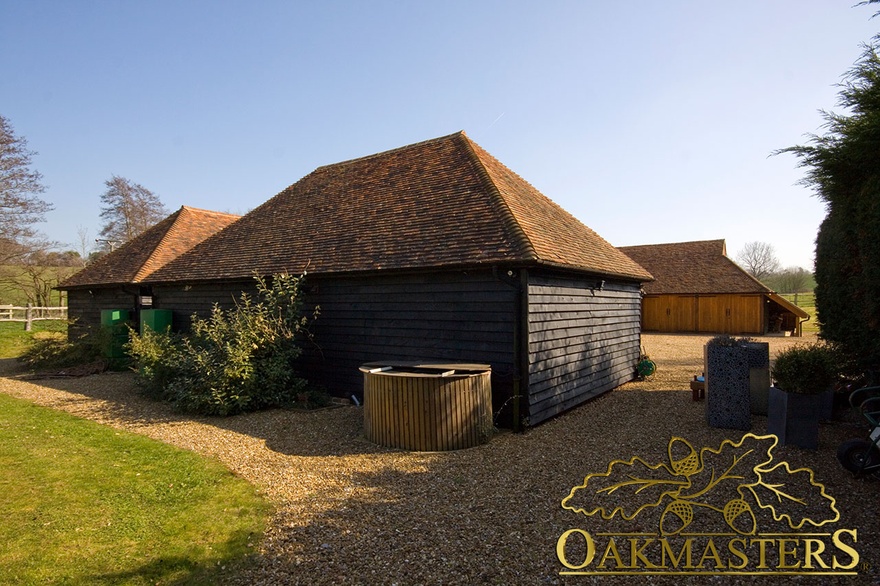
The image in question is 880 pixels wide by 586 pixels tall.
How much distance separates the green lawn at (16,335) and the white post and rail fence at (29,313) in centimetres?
33

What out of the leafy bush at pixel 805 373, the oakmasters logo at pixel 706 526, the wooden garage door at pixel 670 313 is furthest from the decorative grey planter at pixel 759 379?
the wooden garage door at pixel 670 313

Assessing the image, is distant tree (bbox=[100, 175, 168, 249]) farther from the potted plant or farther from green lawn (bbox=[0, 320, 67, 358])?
the potted plant

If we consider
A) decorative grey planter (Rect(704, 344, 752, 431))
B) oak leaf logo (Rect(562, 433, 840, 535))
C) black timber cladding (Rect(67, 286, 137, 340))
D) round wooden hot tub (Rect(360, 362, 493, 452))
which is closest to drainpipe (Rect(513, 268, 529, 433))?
round wooden hot tub (Rect(360, 362, 493, 452))

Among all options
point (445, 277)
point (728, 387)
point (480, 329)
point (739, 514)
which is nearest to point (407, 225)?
point (445, 277)

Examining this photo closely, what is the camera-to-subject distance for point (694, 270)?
28.1 m

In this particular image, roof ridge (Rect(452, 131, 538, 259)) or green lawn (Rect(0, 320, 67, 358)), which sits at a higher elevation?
roof ridge (Rect(452, 131, 538, 259))

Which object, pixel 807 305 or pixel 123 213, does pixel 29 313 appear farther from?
pixel 807 305

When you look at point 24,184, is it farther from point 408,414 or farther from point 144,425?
point 408,414

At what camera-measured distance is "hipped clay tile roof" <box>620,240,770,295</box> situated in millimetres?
26312

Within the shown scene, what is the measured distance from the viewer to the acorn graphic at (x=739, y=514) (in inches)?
124

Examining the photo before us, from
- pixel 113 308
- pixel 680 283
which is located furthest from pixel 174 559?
pixel 680 283

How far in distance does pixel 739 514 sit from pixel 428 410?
158 inches

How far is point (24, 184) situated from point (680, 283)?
120 ft

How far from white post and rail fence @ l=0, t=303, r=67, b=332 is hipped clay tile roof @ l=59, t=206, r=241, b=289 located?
32.8 ft
